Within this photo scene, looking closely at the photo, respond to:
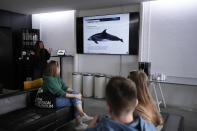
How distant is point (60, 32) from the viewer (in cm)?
585

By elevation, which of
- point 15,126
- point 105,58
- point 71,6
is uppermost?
point 71,6

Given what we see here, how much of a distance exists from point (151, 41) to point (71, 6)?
90.2 inches

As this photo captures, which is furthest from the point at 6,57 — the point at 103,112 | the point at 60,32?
the point at 103,112

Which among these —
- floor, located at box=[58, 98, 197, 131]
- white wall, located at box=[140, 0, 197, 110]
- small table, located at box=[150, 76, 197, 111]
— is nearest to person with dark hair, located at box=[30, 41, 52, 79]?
floor, located at box=[58, 98, 197, 131]

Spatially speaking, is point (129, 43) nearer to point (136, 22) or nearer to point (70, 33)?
point (136, 22)

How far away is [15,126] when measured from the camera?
221 cm

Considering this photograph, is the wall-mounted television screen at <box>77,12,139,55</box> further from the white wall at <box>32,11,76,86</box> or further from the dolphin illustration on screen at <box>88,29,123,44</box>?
the white wall at <box>32,11,76,86</box>

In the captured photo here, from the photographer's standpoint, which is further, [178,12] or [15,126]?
[178,12]

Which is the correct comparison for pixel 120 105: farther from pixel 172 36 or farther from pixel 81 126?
pixel 172 36

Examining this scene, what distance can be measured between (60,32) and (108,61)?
191 cm

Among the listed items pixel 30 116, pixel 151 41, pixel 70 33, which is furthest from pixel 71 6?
pixel 30 116

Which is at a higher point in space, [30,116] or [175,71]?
[175,71]

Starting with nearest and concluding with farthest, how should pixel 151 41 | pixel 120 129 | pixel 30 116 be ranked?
1. pixel 120 129
2. pixel 30 116
3. pixel 151 41

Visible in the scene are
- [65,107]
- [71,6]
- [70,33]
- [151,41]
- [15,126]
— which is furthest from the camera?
[70,33]
